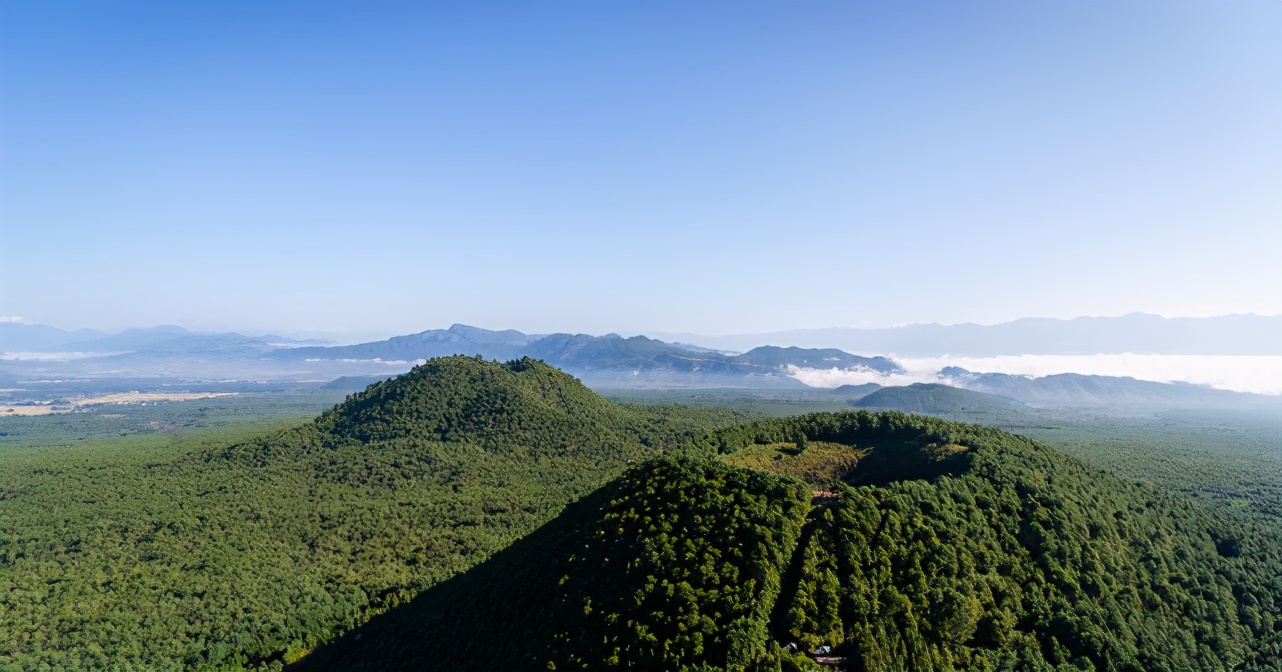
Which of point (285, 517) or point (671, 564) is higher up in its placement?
point (671, 564)

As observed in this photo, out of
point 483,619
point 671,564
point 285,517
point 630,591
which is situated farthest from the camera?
point 285,517

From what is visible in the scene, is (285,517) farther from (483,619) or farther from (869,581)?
(869,581)

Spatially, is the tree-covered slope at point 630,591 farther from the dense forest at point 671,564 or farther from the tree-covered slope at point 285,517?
the tree-covered slope at point 285,517

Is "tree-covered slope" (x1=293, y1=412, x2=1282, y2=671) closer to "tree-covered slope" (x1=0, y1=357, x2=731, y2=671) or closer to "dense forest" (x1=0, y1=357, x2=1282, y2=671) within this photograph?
"dense forest" (x1=0, y1=357, x2=1282, y2=671)

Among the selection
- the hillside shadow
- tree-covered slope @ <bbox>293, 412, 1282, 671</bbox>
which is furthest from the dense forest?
the hillside shadow

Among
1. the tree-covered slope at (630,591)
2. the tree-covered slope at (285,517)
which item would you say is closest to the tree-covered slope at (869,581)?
the tree-covered slope at (630,591)

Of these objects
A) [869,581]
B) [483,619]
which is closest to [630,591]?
[869,581]
